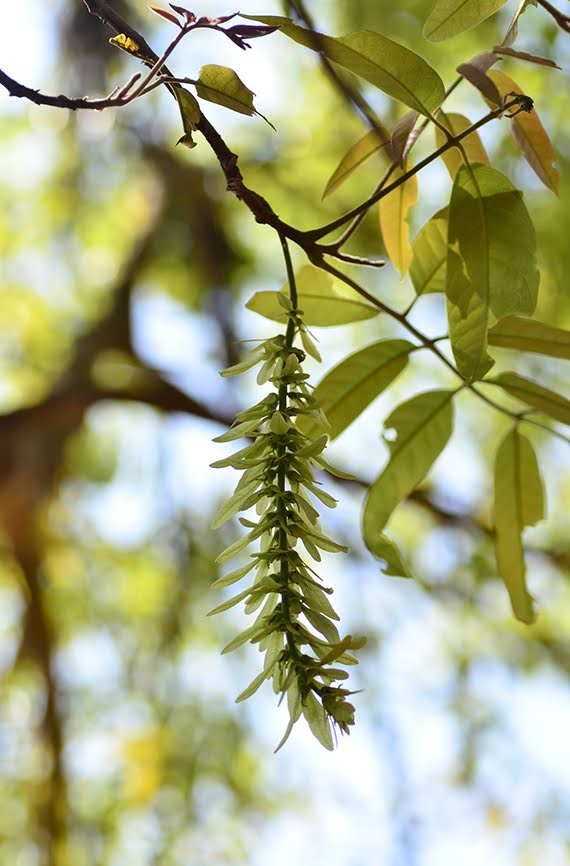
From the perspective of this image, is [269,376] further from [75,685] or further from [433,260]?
[75,685]

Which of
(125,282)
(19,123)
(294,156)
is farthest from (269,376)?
(19,123)

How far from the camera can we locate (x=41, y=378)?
2717 mm

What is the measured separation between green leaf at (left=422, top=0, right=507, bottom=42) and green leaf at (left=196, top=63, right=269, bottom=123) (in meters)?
0.10

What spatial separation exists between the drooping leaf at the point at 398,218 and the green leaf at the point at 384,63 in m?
0.14

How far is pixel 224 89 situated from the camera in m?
0.48

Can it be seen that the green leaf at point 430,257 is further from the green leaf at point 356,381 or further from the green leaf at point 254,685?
the green leaf at point 254,685

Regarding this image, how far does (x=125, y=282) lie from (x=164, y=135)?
1.57 ft

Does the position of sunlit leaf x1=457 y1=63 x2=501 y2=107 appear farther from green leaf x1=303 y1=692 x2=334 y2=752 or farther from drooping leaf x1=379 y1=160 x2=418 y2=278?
green leaf x1=303 y1=692 x2=334 y2=752

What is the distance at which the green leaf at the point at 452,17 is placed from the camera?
0.48 metres

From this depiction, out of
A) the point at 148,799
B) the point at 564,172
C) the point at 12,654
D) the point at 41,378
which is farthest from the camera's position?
the point at 41,378

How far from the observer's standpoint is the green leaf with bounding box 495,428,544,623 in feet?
2.18

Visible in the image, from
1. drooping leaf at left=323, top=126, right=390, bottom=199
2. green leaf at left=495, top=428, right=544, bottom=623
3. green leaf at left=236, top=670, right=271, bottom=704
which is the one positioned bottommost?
green leaf at left=236, top=670, right=271, bottom=704

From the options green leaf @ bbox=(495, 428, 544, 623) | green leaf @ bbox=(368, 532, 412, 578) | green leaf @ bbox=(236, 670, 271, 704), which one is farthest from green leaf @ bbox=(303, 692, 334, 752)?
green leaf @ bbox=(495, 428, 544, 623)

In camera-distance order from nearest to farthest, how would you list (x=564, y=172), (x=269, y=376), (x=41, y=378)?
(x=269, y=376) < (x=564, y=172) < (x=41, y=378)
